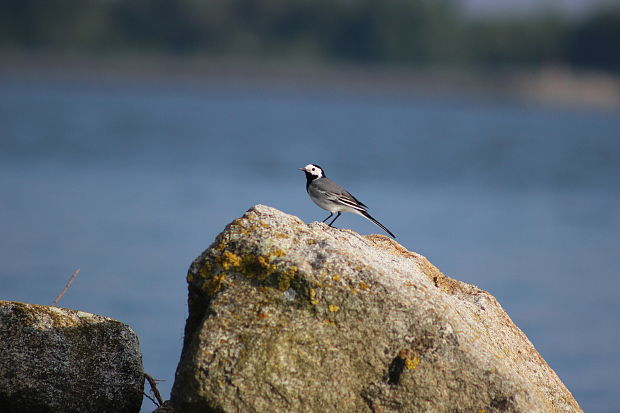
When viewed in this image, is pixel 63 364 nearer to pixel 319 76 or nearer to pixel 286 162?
pixel 286 162

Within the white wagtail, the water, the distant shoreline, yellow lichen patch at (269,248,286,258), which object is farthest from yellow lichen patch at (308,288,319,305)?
the distant shoreline

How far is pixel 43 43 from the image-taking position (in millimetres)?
147375

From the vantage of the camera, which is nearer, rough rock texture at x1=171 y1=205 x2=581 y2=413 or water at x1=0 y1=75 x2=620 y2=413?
rough rock texture at x1=171 y1=205 x2=581 y2=413

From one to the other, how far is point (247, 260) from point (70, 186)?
26.1 meters

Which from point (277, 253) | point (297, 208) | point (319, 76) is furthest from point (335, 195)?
point (319, 76)

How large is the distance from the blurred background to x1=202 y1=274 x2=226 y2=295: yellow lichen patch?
14.5ft

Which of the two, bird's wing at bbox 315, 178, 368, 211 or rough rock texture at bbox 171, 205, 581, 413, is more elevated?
bird's wing at bbox 315, 178, 368, 211

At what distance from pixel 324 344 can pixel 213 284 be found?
831mm

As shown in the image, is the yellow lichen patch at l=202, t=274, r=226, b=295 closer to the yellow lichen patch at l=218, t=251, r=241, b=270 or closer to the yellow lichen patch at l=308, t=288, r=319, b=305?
the yellow lichen patch at l=218, t=251, r=241, b=270

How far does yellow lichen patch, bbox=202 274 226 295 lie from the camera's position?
5898mm

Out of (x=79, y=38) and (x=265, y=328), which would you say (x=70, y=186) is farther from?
(x=79, y=38)

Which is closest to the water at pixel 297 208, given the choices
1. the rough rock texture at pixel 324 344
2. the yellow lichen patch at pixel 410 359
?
the rough rock texture at pixel 324 344

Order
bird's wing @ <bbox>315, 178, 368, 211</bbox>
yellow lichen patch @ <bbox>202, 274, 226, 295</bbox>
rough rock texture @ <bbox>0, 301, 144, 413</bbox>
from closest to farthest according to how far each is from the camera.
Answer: yellow lichen patch @ <bbox>202, 274, 226, 295</bbox> → rough rock texture @ <bbox>0, 301, 144, 413</bbox> → bird's wing @ <bbox>315, 178, 368, 211</bbox>

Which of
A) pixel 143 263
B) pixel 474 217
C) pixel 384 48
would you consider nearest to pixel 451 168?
pixel 474 217
